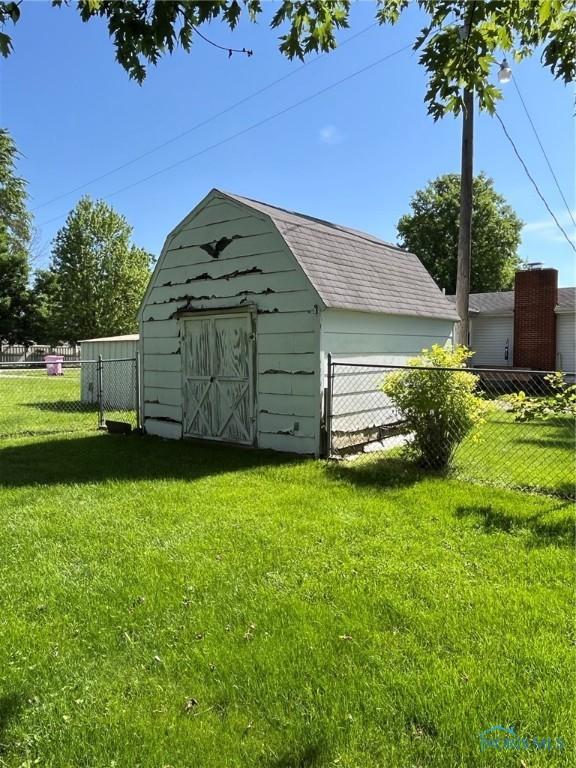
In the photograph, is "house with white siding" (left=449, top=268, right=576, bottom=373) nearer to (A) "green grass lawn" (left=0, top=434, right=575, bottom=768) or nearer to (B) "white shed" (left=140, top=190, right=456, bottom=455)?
(B) "white shed" (left=140, top=190, right=456, bottom=455)

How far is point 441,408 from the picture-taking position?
250 inches

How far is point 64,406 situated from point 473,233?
31.5 meters

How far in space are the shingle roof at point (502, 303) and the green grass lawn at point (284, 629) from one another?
1623 cm

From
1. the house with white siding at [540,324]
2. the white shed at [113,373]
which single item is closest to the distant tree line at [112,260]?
the house with white siding at [540,324]

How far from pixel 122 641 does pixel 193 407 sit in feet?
20.5

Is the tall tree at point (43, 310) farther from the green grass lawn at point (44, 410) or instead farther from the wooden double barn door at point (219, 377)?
the wooden double barn door at point (219, 377)

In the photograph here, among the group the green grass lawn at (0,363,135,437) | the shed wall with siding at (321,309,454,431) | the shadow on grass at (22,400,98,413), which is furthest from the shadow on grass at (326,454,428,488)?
the shadow on grass at (22,400,98,413)

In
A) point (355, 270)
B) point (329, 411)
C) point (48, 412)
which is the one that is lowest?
point (48, 412)

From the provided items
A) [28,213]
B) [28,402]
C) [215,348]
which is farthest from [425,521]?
[28,213]

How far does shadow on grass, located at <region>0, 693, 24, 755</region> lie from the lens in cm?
215

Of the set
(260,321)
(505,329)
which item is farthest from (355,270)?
(505,329)

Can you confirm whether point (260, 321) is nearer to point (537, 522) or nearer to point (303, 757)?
point (537, 522)

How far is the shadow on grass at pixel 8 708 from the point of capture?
2146 millimetres

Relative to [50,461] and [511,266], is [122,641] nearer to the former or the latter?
[50,461]
